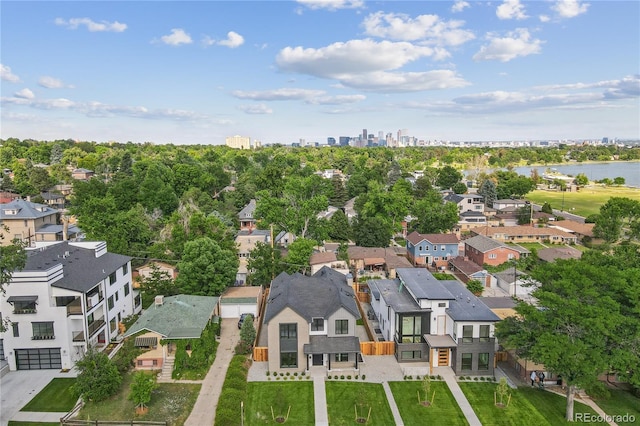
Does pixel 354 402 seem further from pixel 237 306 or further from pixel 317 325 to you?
pixel 237 306

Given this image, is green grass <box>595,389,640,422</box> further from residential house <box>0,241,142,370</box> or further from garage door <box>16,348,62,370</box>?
garage door <box>16,348,62,370</box>

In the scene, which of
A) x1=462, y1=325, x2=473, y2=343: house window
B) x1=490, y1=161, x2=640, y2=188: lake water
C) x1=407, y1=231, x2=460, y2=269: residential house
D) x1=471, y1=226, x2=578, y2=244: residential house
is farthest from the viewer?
x1=490, y1=161, x2=640, y2=188: lake water

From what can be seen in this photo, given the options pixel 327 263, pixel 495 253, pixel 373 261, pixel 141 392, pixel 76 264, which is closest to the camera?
pixel 141 392

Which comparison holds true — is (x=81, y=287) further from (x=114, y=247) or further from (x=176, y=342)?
(x=114, y=247)

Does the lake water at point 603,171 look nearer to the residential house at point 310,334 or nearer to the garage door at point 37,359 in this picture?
the residential house at point 310,334

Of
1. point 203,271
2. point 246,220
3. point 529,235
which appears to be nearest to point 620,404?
point 203,271

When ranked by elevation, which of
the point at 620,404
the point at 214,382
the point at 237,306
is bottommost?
the point at 620,404

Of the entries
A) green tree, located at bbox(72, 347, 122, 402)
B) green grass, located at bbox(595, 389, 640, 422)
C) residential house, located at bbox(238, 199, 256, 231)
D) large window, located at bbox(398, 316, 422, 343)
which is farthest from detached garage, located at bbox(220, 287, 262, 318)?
residential house, located at bbox(238, 199, 256, 231)
